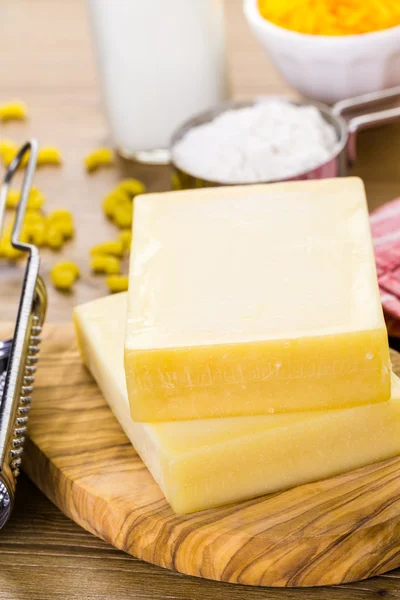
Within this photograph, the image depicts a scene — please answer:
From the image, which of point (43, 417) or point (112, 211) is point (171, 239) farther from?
point (112, 211)

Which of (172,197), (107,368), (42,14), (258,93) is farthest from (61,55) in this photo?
(107,368)

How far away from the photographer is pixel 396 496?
926mm

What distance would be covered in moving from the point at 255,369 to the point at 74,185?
89 centimetres

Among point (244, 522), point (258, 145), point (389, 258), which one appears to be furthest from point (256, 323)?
point (258, 145)

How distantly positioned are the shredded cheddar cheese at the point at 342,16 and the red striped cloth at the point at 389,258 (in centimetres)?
38

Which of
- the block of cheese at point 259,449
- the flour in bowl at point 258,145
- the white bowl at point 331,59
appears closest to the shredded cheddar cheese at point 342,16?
the white bowl at point 331,59

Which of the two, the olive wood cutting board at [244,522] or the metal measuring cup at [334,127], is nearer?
the olive wood cutting board at [244,522]

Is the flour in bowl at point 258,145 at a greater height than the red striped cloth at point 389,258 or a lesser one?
greater

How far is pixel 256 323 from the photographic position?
91cm

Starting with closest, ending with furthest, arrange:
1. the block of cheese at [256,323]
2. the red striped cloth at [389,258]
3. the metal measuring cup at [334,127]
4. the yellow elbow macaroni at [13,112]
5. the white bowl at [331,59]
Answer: the block of cheese at [256,323], the red striped cloth at [389,258], the metal measuring cup at [334,127], the white bowl at [331,59], the yellow elbow macaroni at [13,112]

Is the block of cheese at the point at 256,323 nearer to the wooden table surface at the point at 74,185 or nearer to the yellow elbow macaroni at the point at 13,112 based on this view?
the wooden table surface at the point at 74,185

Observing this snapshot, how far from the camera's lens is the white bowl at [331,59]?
155cm

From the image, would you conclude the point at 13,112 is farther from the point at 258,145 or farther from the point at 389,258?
the point at 389,258

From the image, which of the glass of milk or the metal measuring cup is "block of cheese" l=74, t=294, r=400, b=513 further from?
the glass of milk
